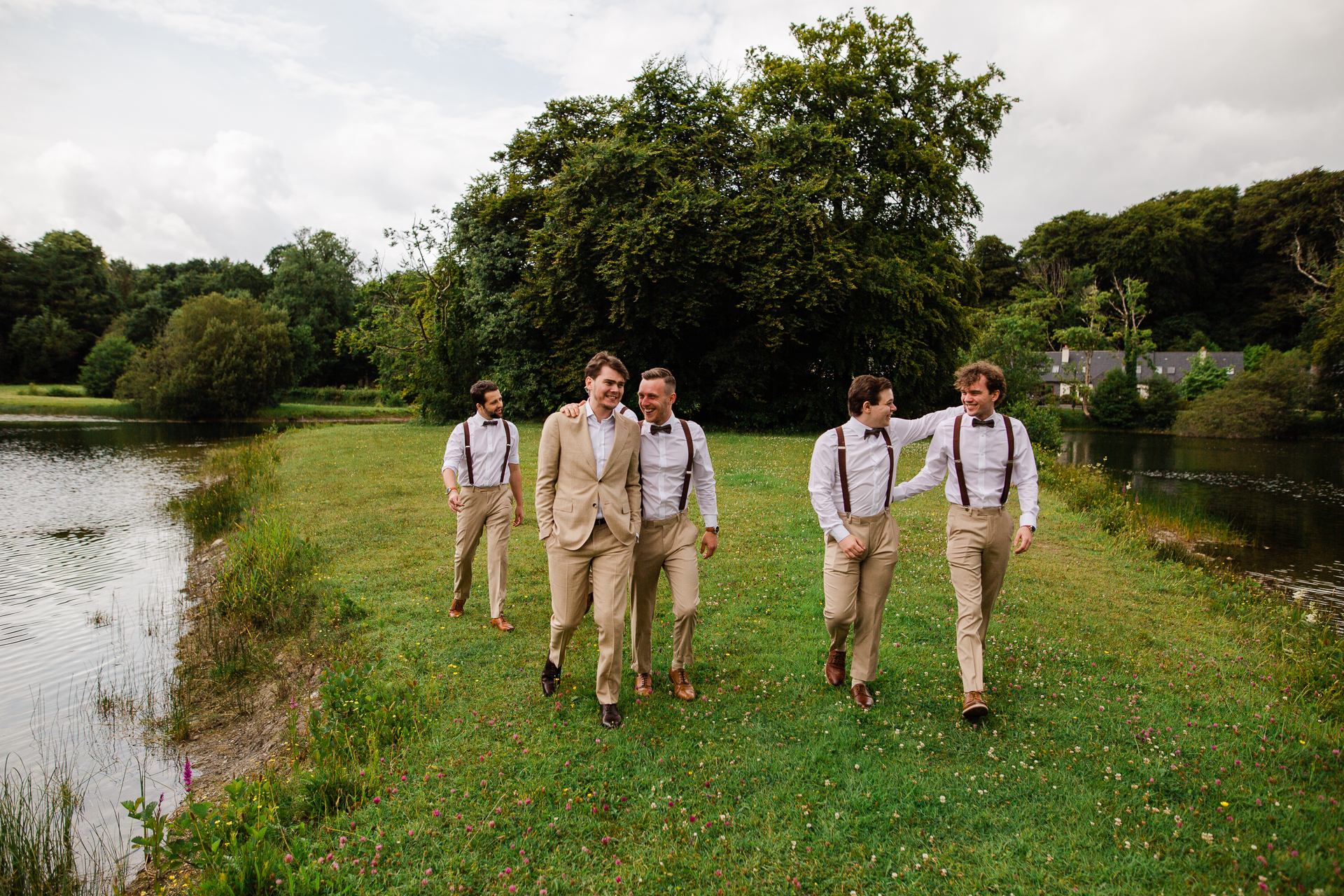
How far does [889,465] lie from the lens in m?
5.59

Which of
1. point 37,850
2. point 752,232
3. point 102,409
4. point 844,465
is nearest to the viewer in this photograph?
point 37,850

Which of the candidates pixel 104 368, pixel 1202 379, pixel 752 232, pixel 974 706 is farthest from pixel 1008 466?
pixel 104 368

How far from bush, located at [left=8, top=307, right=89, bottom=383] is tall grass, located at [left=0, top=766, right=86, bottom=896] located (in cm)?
7806

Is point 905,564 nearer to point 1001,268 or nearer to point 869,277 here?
point 869,277

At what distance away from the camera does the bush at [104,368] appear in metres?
60.1

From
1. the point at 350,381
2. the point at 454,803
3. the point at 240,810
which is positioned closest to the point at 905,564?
the point at 454,803

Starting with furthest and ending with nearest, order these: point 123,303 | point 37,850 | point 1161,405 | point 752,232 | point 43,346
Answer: point 123,303 → point 43,346 → point 1161,405 → point 752,232 → point 37,850

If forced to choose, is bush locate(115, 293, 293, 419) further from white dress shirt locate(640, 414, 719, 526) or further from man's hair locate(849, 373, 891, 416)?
man's hair locate(849, 373, 891, 416)

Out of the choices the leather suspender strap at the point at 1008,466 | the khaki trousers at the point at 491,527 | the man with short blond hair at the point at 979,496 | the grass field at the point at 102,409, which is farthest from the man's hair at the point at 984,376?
the grass field at the point at 102,409

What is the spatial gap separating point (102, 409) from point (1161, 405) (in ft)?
241

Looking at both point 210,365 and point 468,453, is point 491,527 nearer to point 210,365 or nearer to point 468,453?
point 468,453

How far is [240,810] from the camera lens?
175 inches

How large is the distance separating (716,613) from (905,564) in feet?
11.8

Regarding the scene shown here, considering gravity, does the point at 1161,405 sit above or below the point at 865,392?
below
